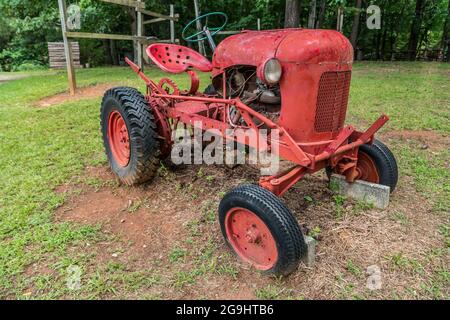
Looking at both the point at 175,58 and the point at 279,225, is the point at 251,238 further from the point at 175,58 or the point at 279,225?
the point at 175,58

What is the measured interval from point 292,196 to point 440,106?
16.1ft

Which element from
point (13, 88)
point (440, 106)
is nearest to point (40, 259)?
point (440, 106)

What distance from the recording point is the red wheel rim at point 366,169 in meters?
3.09

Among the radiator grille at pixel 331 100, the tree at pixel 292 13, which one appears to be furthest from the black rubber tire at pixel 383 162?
the tree at pixel 292 13

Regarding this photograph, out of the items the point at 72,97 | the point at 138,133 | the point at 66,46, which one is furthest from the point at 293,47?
the point at 72,97

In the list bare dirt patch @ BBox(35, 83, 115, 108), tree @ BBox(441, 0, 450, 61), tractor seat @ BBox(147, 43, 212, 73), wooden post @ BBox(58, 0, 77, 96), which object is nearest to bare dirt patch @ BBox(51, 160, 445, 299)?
tractor seat @ BBox(147, 43, 212, 73)

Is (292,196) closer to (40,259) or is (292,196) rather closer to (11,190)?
(40,259)

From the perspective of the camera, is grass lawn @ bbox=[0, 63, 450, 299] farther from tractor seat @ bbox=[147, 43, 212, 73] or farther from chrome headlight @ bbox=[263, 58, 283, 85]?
chrome headlight @ bbox=[263, 58, 283, 85]

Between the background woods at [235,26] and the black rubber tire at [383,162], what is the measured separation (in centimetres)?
1218

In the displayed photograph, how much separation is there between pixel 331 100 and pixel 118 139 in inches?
90.9

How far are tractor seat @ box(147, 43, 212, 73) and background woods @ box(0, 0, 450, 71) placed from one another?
10.9 meters

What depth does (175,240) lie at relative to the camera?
8.81 ft

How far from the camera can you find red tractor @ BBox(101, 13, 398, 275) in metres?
2.23

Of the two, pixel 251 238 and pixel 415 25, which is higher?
pixel 415 25
